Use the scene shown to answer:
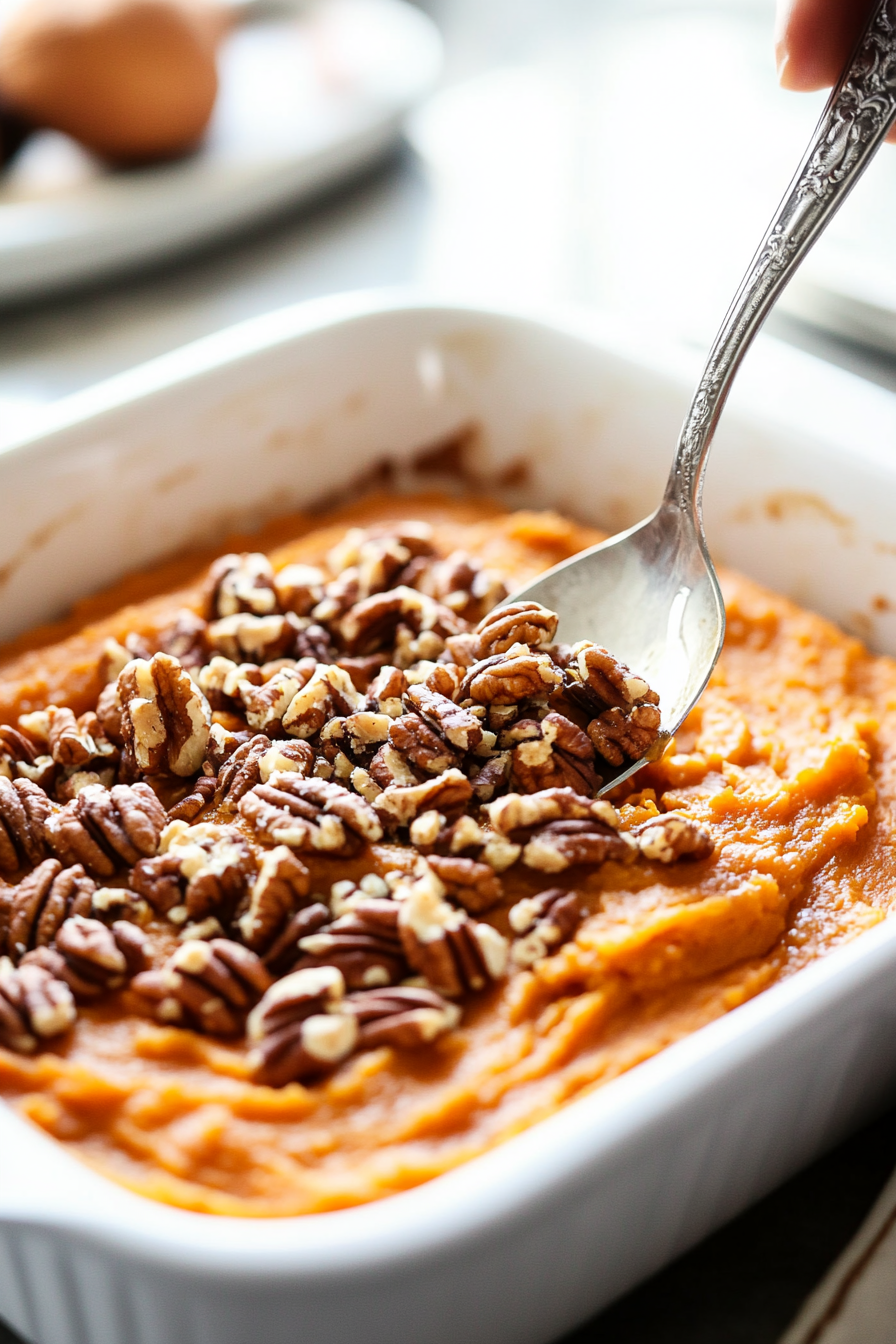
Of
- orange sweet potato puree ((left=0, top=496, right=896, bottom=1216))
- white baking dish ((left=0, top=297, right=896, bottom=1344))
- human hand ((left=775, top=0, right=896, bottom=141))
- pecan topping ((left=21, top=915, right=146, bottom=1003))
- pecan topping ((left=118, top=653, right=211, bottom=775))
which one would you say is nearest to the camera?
white baking dish ((left=0, top=297, right=896, bottom=1344))

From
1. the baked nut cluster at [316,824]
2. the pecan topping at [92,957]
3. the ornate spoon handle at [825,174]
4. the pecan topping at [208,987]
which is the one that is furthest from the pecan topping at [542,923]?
the ornate spoon handle at [825,174]

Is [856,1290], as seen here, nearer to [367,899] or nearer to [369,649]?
[367,899]

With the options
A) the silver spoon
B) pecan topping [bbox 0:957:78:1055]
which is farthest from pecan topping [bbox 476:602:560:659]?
pecan topping [bbox 0:957:78:1055]

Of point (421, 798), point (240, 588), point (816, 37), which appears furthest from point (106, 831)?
point (816, 37)

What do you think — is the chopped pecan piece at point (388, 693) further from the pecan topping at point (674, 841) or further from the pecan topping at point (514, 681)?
the pecan topping at point (674, 841)

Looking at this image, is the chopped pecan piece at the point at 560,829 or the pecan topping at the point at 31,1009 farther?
the chopped pecan piece at the point at 560,829

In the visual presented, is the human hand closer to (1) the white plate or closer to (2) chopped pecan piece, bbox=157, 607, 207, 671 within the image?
(2) chopped pecan piece, bbox=157, 607, 207, 671
